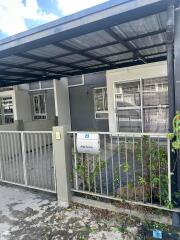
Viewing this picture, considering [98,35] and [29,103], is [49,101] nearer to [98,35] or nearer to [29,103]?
[29,103]

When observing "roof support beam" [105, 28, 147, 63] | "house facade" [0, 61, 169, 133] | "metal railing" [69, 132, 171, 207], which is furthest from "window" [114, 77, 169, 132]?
"metal railing" [69, 132, 171, 207]

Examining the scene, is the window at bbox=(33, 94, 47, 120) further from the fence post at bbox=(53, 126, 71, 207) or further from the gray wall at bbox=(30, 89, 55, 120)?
the fence post at bbox=(53, 126, 71, 207)

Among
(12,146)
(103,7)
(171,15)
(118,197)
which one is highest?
(103,7)

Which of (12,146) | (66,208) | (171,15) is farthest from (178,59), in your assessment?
(12,146)

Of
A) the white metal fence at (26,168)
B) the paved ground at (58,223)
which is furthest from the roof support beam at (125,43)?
the paved ground at (58,223)

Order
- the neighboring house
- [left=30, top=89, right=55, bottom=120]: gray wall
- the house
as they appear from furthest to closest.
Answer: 1. [left=30, top=89, right=55, bottom=120]: gray wall
2. the neighboring house
3. the house

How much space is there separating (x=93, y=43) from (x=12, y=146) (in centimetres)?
312

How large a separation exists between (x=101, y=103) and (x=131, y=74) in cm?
261

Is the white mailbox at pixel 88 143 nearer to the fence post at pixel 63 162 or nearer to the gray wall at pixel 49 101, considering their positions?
the fence post at pixel 63 162

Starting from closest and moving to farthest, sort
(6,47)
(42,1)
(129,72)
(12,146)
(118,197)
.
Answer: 1. (118,197)
2. (6,47)
3. (12,146)
4. (129,72)
5. (42,1)

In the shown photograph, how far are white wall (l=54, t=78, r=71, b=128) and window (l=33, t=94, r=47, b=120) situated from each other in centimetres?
176

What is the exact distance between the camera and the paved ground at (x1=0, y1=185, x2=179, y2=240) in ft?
9.50

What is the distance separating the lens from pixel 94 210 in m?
3.51

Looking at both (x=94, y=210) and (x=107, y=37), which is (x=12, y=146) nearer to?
(x=94, y=210)
